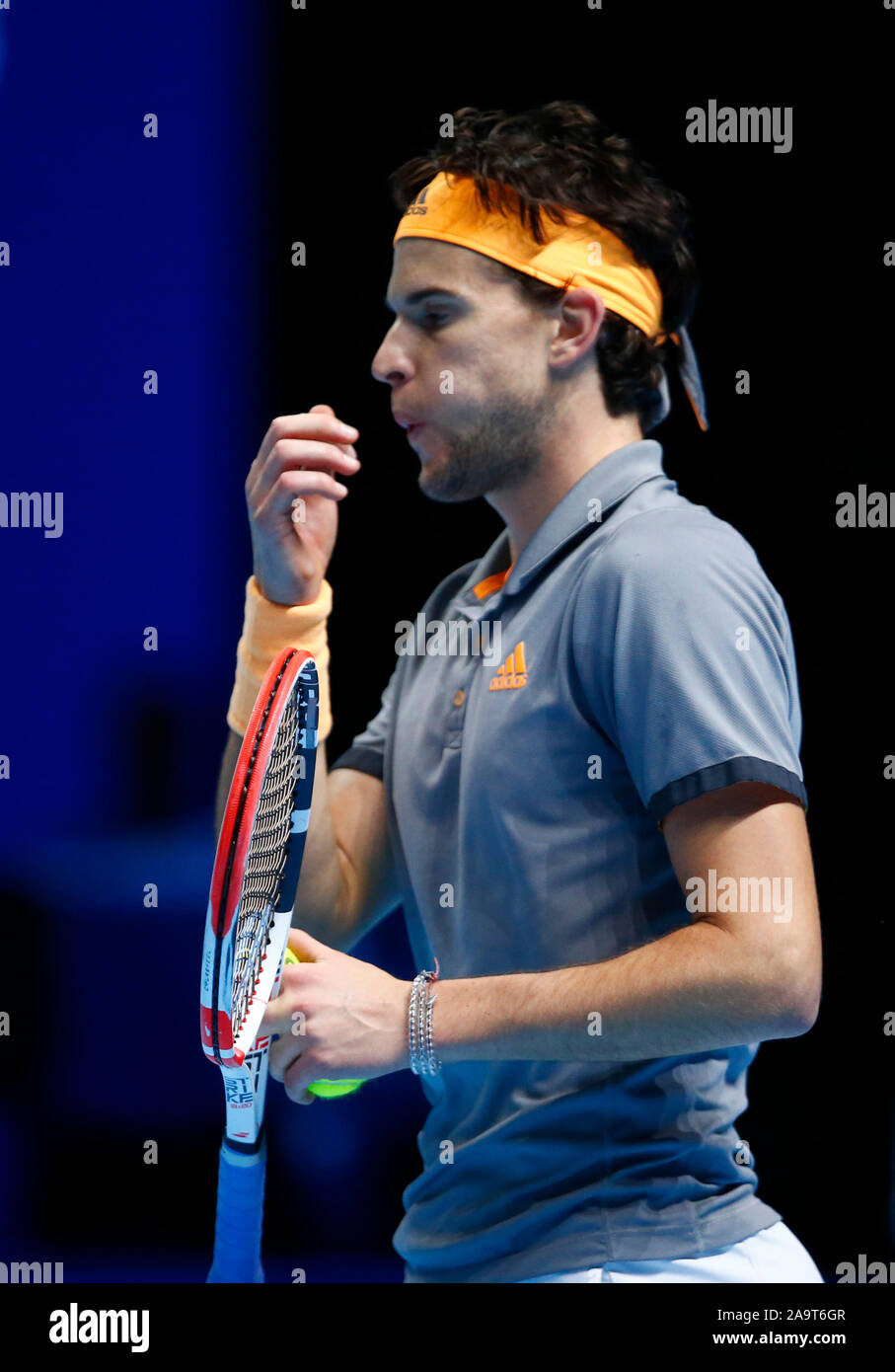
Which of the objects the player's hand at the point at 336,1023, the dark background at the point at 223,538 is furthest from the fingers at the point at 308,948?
the dark background at the point at 223,538

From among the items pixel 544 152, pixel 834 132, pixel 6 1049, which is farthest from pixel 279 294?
pixel 6 1049

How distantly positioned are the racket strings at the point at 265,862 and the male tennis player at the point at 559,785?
52 millimetres

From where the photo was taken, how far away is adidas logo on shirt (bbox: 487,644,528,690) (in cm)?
152

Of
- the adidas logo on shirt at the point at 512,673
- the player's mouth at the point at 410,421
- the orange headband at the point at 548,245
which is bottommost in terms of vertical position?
the adidas logo on shirt at the point at 512,673

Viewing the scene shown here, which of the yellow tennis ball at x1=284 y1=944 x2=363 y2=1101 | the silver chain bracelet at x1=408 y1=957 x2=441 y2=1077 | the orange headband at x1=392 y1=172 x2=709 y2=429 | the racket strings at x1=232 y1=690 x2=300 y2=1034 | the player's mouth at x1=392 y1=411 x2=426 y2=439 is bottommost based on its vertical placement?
the yellow tennis ball at x1=284 y1=944 x2=363 y2=1101

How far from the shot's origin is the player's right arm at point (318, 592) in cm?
163

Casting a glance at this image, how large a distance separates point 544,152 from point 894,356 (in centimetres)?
74

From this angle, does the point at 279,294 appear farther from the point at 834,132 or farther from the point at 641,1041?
the point at 641,1041

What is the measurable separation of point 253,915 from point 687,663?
48cm

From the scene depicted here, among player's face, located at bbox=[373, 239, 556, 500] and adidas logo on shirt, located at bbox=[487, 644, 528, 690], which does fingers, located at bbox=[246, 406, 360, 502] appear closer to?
player's face, located at bbox=[373, 239, 556, 500]

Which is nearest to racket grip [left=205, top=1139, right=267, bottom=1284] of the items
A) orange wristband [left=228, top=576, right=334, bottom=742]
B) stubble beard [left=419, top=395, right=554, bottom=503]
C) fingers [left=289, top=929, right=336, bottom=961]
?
fingers [left=289, top=929, right=336, bottom=961]

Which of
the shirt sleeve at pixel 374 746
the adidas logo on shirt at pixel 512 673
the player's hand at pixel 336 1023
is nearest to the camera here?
the player's hand at pixel 336 1023

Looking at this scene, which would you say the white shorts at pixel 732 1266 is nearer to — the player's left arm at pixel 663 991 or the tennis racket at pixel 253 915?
the player's left arm at pixel 663 991

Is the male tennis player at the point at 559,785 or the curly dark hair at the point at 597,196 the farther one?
the curly dark hair at the point at 597,196
